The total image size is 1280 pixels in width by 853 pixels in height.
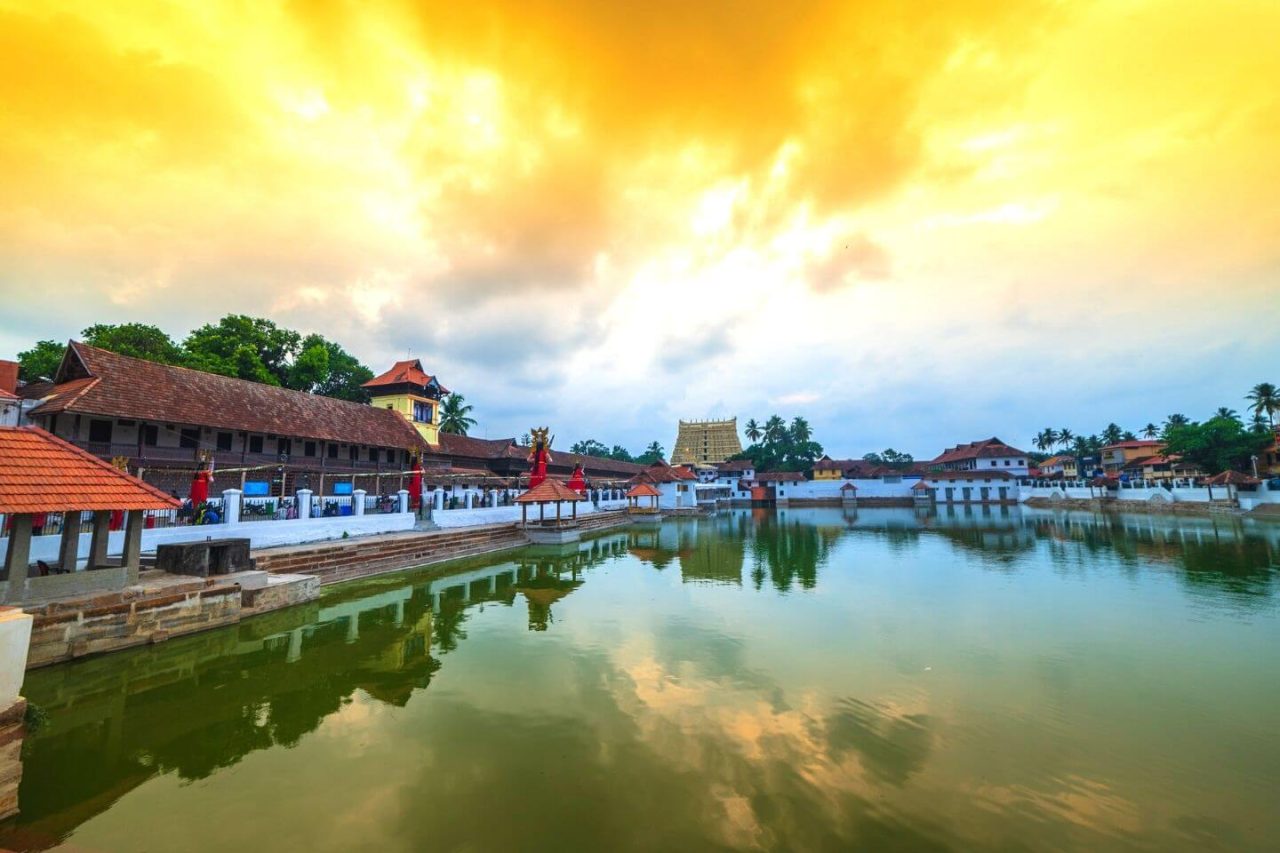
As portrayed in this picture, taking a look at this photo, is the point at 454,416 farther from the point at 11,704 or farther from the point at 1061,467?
the point at 1061,467

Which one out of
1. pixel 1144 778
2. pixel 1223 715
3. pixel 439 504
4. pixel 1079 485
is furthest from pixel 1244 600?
pixel 1079 485

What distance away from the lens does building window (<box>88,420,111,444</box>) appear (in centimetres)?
1609

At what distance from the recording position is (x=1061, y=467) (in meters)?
63.0

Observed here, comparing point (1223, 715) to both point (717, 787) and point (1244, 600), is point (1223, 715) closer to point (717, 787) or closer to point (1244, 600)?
point (717, 787)

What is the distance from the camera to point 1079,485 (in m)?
45.6

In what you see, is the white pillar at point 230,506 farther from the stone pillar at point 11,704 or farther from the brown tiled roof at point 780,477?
the brown tiled roof at point 780,477

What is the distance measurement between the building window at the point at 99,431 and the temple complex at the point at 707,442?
6304 centimetres

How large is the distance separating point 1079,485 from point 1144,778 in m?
53.8

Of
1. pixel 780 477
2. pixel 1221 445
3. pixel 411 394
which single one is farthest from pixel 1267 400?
pixel 411 394

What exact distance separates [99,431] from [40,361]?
14.3 m

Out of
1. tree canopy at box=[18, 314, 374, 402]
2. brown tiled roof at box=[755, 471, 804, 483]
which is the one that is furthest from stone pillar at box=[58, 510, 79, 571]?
brown tiled roof at box=[755, 471, 804, 483]

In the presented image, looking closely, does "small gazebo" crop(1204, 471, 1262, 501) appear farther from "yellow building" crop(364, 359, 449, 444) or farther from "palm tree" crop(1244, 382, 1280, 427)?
"yellow building" crop(364, 359, 449, 444)

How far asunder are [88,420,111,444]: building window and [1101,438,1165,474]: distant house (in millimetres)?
77608

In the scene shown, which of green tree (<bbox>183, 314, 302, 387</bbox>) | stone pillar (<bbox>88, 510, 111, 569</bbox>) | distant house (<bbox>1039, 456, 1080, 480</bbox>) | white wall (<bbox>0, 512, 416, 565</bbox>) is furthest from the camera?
distant house (<bbox>1039, 456, 1080, 480</bbox>)
